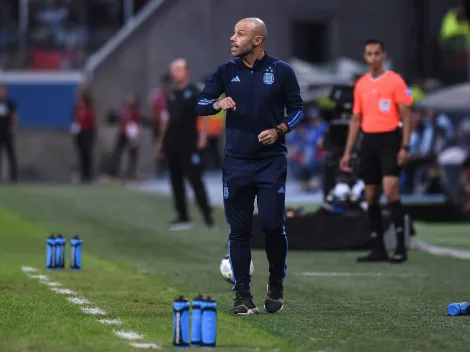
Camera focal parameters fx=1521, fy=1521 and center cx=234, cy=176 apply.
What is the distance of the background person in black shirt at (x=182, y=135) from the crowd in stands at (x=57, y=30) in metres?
18.1

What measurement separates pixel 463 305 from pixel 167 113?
32.9ft

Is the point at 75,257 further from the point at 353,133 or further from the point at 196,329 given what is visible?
the point at 196,329

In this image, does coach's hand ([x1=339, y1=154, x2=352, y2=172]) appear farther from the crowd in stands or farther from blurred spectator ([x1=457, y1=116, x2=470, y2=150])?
the crowd in stands

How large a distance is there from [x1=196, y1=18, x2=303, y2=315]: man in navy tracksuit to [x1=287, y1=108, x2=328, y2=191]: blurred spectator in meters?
19.9

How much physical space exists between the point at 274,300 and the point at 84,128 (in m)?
25.4

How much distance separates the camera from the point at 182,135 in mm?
20375

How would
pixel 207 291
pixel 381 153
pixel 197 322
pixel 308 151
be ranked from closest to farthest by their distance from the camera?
pixel 197 322 < pixel 207 291 < pixel 381 153 < pixel 308 151

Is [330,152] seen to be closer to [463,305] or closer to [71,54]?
[463,305]

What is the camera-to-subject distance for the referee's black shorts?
1559cm

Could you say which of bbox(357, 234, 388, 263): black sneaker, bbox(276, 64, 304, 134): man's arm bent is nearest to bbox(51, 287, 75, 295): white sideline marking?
bbox(276, 64, 304, 134): man's arm bent

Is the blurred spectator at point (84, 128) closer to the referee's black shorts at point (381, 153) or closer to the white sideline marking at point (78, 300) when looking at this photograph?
the referee's black shorts at point (381, 153)

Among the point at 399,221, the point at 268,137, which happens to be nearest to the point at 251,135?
the point at 268,137

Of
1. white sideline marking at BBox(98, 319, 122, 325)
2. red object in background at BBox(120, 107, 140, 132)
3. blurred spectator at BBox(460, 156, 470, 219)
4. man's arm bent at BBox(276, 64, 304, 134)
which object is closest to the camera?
white sideline marking at BBox(98, 319, 122, 325)

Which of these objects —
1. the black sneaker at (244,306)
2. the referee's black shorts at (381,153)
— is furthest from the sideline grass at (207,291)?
the referee's black shorts at (381,153)
